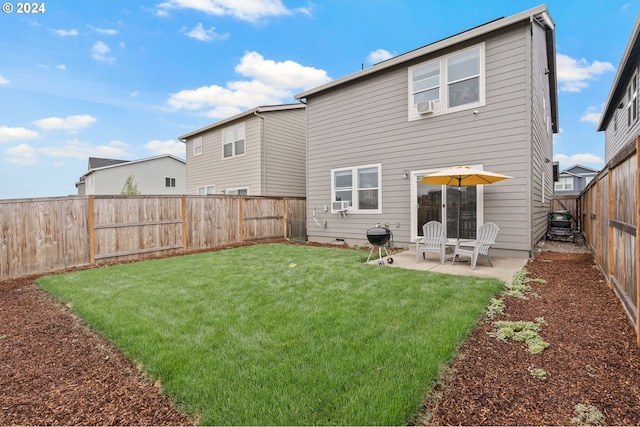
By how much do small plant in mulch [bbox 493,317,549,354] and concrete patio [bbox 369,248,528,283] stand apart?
1.82 meters

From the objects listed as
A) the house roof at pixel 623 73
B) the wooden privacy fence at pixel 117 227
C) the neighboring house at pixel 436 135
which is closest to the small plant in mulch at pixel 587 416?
the neighboring house at pixel 436 135

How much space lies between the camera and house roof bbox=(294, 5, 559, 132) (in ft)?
21.0

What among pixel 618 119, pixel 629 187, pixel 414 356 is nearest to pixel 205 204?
pixel 414 356

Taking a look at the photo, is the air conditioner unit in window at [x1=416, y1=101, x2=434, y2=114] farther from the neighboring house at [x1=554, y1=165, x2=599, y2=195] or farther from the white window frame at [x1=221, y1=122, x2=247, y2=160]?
the neighboring house at [x1=554, y1=165, x2=599, y2=195]

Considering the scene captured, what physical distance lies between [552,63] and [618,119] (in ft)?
13.6

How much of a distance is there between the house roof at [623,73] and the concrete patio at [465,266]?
6026 millimetres

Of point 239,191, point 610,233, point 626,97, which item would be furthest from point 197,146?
point 626,97

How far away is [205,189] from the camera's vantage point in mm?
15836

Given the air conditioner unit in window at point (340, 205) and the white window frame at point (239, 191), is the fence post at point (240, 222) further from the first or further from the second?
the white window frame at point (239, 191)

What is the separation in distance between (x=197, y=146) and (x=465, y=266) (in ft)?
47.4

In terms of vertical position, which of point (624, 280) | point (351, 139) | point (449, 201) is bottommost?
point (624, 280)

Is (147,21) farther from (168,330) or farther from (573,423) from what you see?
(573,423)

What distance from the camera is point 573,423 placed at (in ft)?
5.99

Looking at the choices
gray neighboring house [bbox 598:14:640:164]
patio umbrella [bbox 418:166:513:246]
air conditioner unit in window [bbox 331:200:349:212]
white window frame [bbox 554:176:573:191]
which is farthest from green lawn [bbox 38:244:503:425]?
white window frame [bbox 554:176:573:191]
